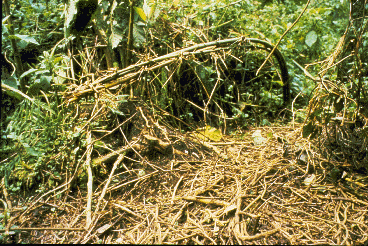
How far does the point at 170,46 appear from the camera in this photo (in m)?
2.84

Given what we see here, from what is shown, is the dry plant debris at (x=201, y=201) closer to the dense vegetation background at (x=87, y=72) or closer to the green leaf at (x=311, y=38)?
the dense vegetation background at (x=87, y=72)

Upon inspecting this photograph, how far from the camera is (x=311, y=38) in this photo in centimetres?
385

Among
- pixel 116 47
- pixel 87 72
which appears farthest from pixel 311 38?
pixel 87 72

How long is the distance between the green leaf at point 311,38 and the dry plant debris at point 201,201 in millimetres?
2094

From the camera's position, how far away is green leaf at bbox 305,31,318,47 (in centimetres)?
382


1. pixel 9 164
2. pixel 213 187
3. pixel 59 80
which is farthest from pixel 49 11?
pixel 213 187

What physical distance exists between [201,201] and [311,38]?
3.17 m

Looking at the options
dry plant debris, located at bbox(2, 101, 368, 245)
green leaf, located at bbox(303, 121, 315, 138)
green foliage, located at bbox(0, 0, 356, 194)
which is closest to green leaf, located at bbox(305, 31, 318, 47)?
green foliage, located at bbox(0, 0, 356, 194)

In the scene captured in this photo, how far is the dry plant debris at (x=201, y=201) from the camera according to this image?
1603 millimetres

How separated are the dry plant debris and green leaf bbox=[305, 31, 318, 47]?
2.09 meters

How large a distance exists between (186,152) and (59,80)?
52.7 inches

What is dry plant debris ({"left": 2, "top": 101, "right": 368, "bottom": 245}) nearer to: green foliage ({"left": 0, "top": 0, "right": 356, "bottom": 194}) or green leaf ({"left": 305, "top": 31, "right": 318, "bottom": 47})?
green foliage ({"left": 0, "top": 0, "right": 356, "bottom": 194})

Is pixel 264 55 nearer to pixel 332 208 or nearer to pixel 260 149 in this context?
pixel 260 149

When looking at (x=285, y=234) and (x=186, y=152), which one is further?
(x=186, y=152)
